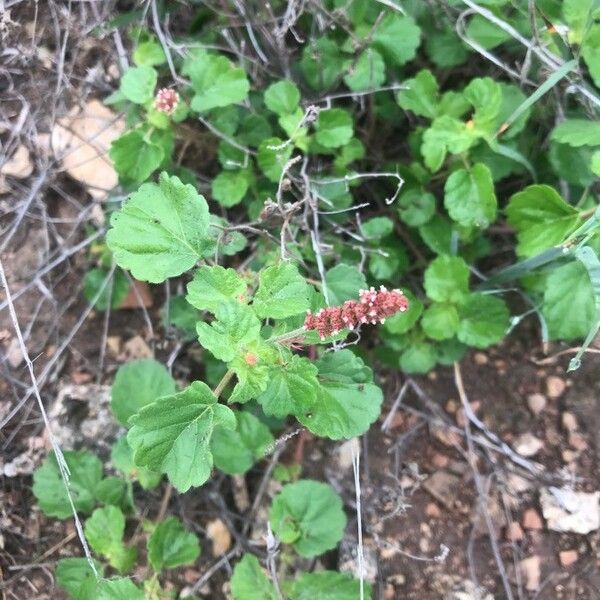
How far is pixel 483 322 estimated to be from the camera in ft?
5.37

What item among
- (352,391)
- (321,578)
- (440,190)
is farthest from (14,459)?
(440,190)

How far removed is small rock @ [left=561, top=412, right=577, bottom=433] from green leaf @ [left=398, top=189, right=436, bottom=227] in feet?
2.00

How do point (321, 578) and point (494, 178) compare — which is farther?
point (494, 178)

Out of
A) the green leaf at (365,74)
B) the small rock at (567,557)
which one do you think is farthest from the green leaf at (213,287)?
the small rock at (567,557)

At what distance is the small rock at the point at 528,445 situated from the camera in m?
1.75

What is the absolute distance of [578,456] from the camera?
174cm

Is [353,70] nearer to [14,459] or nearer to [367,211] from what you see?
[367,211]

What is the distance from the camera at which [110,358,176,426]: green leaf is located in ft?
5.17

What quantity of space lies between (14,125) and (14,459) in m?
0.90

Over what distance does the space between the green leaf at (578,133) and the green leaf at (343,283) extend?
0.55 metres

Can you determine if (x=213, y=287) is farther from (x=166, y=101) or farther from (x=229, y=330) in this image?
(x=166, y=101)

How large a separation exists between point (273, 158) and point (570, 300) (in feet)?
2.42

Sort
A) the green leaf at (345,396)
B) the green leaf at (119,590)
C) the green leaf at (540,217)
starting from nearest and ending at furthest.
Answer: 1. the green leaf at (345,396)
2. the green leaf at (119,590)
3. the green leaf at (540,217)

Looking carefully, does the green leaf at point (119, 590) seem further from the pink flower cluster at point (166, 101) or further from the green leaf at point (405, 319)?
the pink flower cluster at point (166, 101)
